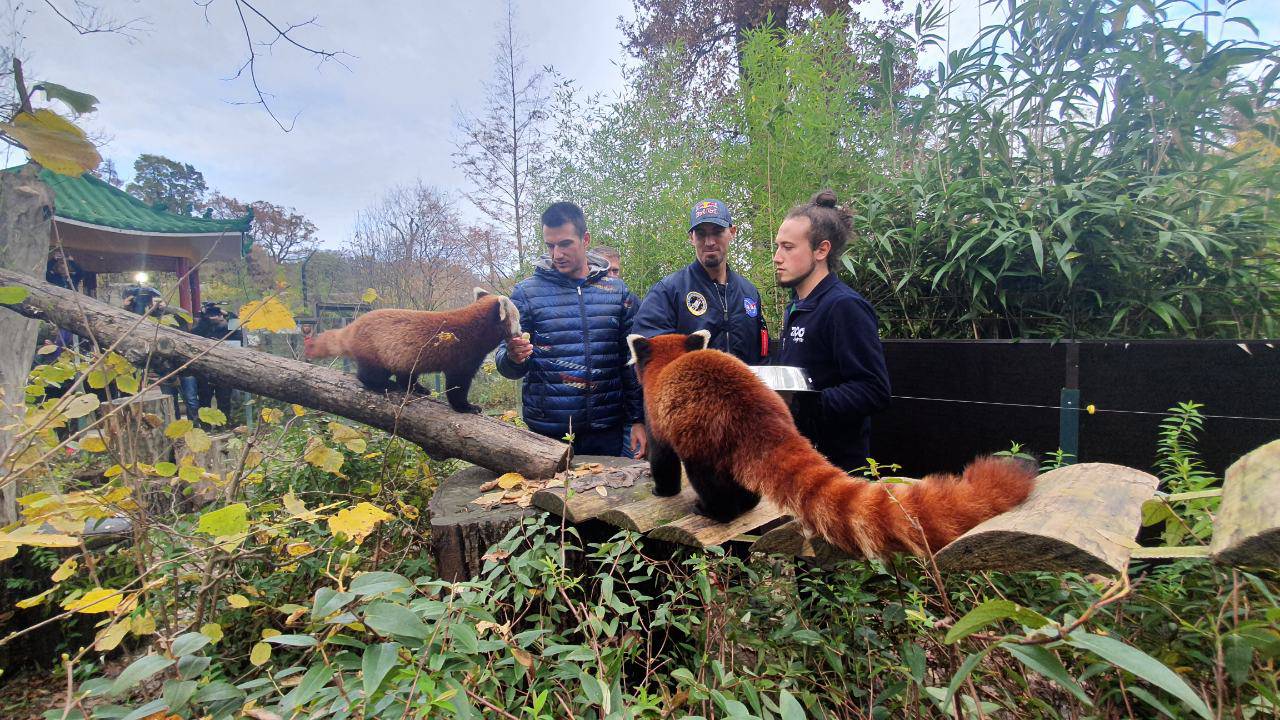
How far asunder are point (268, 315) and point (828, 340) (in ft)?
6.83

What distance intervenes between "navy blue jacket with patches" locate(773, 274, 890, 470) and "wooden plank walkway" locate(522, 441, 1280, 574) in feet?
1.98

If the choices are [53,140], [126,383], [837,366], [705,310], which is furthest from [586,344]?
[53,140]

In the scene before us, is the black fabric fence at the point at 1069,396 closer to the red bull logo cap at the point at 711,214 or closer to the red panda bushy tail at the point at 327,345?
the red bull logo cap at the point at 711,214

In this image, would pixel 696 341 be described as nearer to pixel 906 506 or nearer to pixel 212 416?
pixel 906 506

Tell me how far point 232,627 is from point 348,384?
1.20 meters

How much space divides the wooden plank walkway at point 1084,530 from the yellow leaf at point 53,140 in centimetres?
154

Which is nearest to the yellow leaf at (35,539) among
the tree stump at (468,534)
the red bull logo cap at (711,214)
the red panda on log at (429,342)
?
the tree stump at (468,534)

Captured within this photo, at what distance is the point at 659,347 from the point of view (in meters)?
2.06

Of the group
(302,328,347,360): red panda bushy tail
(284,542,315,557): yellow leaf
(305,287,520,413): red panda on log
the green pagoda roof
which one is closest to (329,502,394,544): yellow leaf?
(284,542,315,557): yellow leaf

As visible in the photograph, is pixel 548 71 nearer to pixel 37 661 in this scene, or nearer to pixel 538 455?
pixel 538 455

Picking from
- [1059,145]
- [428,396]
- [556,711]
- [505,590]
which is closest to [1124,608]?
[556,711]

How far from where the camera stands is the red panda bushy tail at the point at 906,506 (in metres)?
1.03

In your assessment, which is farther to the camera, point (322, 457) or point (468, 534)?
point (322, 457)

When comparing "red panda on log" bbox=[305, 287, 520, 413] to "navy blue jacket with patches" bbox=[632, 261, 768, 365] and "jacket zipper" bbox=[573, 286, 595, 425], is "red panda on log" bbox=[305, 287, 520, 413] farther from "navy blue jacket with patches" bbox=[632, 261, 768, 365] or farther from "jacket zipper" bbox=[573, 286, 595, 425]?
"navy blue jacket with patches" bbox=[632, 261, 768, 365]
